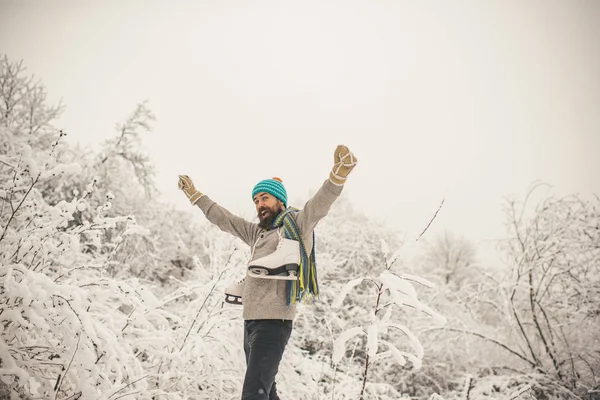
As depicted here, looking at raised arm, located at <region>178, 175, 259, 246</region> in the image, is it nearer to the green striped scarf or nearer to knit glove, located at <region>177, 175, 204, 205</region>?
knit glove, located at <region>177, 175, 204, 205</region>

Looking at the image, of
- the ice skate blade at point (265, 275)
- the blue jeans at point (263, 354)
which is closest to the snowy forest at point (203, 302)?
the blue jeans at point (263, 354)

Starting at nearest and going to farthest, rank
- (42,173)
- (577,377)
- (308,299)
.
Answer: (42,173), (308,299), (577,377)

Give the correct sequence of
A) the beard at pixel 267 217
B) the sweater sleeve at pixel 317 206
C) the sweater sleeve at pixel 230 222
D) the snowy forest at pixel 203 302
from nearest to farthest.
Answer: the snowy forest at pixel 203 302, the sweater sleeve at pixel 317 206, the beard at pixel 267 217, the sweater sleeve at pixel 230 222

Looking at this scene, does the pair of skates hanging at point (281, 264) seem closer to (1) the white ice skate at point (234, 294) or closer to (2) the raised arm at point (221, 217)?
(1) the white ice skate at point (234, 294)

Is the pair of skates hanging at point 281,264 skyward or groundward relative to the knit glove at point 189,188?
groundward

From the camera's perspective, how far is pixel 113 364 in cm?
148

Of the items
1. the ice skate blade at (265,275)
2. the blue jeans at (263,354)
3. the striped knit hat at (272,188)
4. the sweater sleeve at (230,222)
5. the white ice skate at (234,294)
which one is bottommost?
the blue jeans at (263,354)

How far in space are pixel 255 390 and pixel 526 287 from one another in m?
5.46

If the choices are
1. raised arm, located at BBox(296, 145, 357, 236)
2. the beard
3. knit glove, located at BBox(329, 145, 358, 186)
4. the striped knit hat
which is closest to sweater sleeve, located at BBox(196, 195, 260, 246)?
the beard

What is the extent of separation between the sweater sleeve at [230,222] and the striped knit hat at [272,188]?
11.1 inches

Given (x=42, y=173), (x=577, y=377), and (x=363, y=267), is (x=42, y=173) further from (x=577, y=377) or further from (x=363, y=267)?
(x=363, y=267)

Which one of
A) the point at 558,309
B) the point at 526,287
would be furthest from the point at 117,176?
the point at 558,309

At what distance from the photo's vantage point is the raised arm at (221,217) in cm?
241

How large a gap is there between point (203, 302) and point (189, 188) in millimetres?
993
